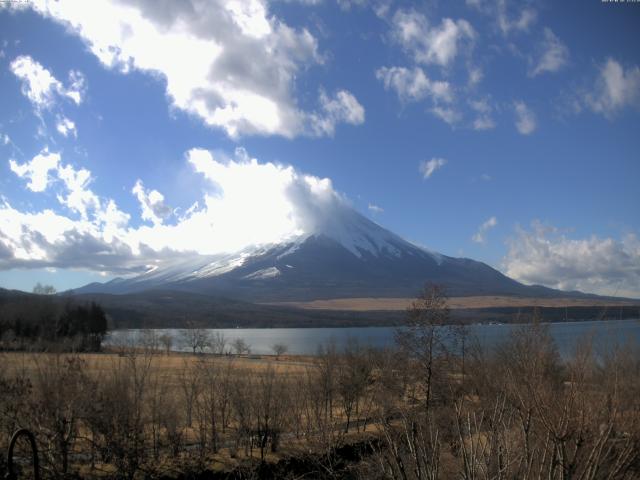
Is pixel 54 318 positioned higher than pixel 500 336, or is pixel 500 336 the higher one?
pixel 500 336

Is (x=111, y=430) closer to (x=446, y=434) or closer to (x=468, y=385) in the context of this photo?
(x=446, y=434)

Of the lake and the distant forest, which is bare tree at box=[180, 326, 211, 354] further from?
the distant forest

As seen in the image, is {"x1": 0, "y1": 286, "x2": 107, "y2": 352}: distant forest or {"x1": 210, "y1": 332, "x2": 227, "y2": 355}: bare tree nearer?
{"x1": 210, "y1": 332, "x2": 227, "y2": 355}: bare tree

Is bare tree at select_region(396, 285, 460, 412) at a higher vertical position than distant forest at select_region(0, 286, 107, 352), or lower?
higher

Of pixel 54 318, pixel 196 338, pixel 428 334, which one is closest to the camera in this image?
pixel 428 334

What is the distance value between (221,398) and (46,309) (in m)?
82.3

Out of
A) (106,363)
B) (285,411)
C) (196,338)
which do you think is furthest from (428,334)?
(196,338)

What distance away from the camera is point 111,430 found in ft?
53.3

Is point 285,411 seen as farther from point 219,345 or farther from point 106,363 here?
point 219,345

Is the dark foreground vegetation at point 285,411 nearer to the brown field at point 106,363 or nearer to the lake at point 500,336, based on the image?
the brown field at point 106,363

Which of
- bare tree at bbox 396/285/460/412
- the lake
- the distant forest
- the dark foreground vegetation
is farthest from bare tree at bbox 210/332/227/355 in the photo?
the distant forest

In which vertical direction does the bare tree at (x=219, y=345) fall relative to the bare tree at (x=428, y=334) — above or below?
below

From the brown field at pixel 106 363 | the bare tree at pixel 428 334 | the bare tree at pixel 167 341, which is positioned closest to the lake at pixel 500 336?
the brown field at pixel 106 363

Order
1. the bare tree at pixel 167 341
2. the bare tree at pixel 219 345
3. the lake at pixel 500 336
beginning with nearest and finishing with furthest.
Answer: the lake at pixel 500 336, the bare tree at pixel 167 341, the bare tree at pixel 219 345
